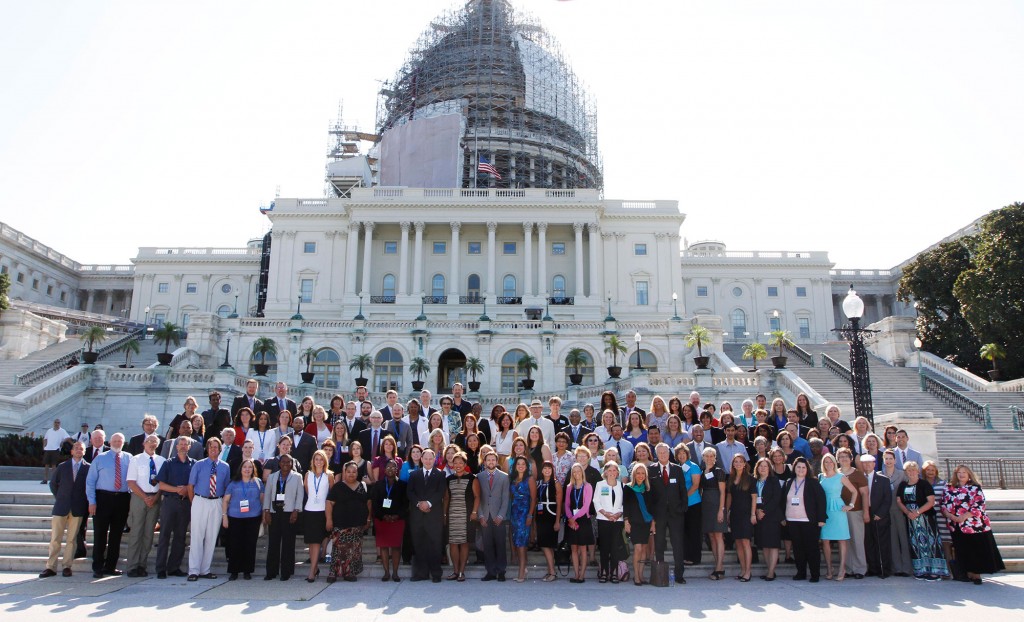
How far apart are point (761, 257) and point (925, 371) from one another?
131 ft

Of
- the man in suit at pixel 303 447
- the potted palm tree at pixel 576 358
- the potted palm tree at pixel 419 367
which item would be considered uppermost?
the potted palm tree at pixel 576 358

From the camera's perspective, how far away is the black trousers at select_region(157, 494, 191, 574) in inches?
442

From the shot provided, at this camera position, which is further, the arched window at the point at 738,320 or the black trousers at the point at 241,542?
the arched window at the point at 738,320

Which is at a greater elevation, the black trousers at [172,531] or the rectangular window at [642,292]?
the rectangular window at [642,292]

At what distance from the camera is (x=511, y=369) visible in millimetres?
41750

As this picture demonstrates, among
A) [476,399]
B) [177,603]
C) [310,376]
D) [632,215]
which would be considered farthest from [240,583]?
[632,215]

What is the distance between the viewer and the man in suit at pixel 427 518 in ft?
36.6

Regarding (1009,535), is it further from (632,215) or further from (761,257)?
(761,257)

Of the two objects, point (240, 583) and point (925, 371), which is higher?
point (925, 371)

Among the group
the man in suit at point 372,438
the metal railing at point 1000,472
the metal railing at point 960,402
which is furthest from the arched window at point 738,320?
the man in suit at point 372,438

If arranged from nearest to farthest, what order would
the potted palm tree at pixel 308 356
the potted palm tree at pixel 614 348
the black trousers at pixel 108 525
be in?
the black trousers at pixel 108 525, the potted palm tree at pixel 614 348, the potted palm tree at pixel 308 356

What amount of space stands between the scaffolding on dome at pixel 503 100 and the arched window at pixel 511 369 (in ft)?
103

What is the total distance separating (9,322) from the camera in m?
41.5

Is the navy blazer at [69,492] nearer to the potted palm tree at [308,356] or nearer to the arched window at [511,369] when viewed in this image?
the potted palm tree at [308,356]
